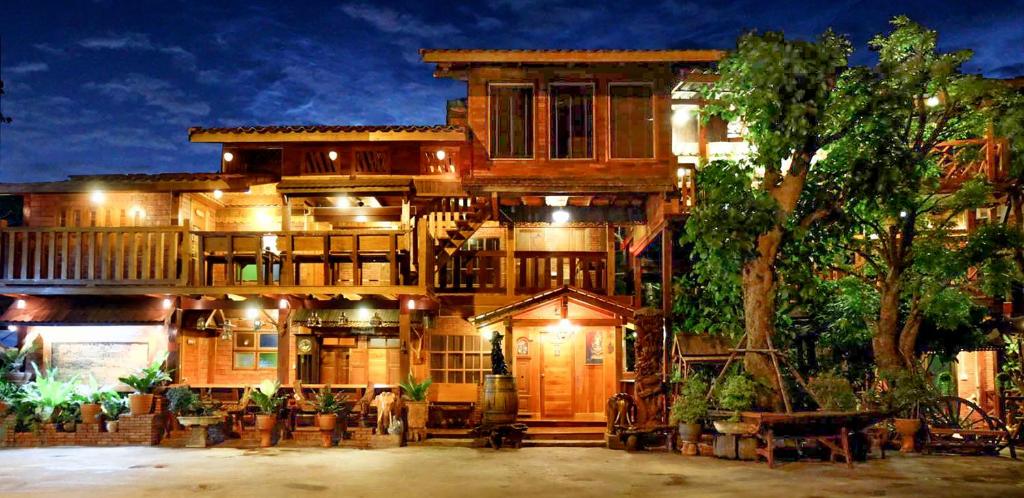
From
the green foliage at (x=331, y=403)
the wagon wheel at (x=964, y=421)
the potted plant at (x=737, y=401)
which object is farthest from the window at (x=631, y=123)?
the green foliage at (x=331, y=403)

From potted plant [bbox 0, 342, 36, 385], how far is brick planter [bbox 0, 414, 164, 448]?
1.81 metres

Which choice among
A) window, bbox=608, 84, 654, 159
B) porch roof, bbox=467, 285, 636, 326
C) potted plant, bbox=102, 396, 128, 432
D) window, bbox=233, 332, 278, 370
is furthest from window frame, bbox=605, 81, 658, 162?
potted plant, bbox=102, 396, 128, 432

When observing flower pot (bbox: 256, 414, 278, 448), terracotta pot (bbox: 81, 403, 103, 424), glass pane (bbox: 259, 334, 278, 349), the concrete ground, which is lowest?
the concrete ground

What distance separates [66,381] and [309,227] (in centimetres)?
653

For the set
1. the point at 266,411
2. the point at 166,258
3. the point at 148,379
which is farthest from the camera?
the point at 166,258

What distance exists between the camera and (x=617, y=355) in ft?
66.7

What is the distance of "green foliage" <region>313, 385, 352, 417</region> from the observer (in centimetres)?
1764

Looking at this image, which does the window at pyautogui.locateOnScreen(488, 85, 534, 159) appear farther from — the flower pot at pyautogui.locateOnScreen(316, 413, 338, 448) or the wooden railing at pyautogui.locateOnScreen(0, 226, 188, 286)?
the wooden railing at pyautogui.locateOnScreen(0, 226, 188, 286)

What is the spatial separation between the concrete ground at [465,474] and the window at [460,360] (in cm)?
479

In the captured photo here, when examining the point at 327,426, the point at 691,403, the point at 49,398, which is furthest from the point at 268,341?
the point at 691,403

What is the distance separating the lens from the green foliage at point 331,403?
1764cm

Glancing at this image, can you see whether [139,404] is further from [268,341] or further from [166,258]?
[268,341]

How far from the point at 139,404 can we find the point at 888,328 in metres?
15.1

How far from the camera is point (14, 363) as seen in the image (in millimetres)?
18891
